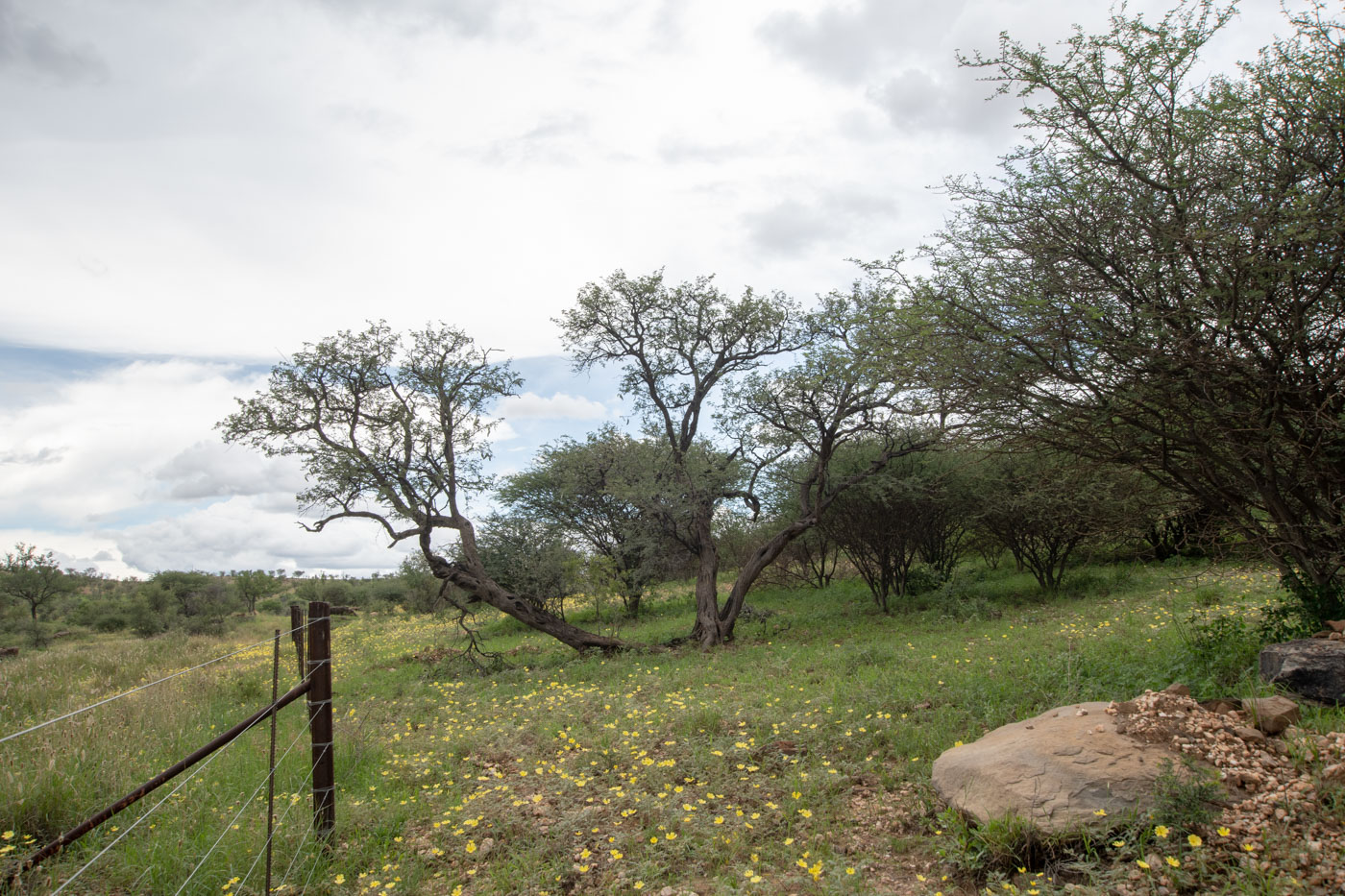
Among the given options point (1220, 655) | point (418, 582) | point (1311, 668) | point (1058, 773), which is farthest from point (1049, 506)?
point (418, 582)

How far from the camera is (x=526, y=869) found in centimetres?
461

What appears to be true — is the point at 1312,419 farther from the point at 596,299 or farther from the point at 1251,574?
the point at 596,299

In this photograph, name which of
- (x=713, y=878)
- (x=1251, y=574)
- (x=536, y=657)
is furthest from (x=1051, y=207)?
(x=536, y=657)

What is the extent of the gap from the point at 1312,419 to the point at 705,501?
11198 millimetres

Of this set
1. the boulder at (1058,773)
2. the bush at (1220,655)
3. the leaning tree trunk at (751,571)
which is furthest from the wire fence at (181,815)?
the leaning tree trunk at (751,571)

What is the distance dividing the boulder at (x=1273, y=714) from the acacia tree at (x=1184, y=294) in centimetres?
200

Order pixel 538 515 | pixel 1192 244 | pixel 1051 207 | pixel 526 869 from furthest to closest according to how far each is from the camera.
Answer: pixel 538 515 → pixel 1051 207 → pixel 1192 244 → pixel 526 869

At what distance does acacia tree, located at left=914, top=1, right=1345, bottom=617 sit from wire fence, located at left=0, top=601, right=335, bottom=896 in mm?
6292

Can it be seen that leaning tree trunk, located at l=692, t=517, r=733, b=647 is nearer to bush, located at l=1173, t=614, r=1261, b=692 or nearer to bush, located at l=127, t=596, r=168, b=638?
bush, located at l=1173, t=614, r=1261, b=692

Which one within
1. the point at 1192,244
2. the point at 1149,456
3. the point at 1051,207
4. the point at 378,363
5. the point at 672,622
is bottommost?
the point at 672,622

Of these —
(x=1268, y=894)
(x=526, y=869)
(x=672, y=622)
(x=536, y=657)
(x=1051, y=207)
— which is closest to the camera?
(x=1268, y=894)

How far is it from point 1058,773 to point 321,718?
16.3 ft

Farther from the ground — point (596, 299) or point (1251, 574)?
point (596, 299)

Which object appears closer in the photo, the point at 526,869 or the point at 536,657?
the point at 526,869
